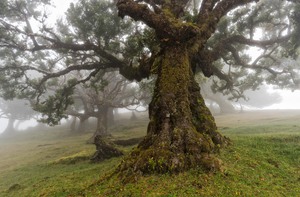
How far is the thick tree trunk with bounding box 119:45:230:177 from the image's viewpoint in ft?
26.0

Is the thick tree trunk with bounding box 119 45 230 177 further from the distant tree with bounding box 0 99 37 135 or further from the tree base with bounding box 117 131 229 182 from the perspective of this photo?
the distant tree with bounding box 0 99 37 135

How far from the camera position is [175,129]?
8.73 metres

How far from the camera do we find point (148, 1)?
15.3m

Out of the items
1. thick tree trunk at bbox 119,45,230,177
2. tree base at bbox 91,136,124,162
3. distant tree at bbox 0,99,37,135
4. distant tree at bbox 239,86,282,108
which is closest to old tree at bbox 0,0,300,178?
thick tree trunk at bbox 119,45,230,177

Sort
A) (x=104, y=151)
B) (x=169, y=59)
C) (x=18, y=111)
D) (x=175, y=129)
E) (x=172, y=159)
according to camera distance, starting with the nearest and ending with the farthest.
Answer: (x=172, y=159) < (x=175, y=129) < (x=169, y=59) < (x=104, y=151) < (x=18, y=111)

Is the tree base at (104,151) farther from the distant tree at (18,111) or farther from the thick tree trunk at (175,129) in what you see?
the distant tree at (18,111)

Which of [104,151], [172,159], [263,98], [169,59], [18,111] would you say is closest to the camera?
[172,159]

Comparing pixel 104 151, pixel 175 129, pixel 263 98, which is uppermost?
pixel 263 98

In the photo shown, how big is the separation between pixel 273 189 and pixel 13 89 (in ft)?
59.9

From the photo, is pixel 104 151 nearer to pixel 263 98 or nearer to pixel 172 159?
pixel 172 159

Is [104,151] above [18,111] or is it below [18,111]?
below

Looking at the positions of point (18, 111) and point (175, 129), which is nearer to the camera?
point (175, 129)

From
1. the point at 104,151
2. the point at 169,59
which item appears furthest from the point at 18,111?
the point at 169,59

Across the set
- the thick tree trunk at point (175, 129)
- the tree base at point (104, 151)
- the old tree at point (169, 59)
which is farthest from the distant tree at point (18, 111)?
the thick tree trunk at point (175, 129)
